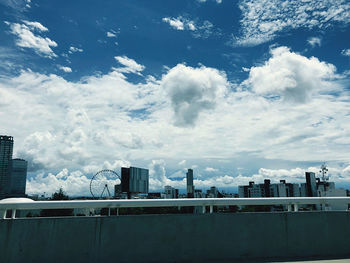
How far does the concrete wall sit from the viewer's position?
6.02 m

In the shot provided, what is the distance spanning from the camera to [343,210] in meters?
7.35

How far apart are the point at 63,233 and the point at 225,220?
3337mm

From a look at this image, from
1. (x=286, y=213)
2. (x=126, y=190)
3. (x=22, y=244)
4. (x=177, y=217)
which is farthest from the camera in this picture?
(x=126, y=190)

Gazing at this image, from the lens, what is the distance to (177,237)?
642 cm

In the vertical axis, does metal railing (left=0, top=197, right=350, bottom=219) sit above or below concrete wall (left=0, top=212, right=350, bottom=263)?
above

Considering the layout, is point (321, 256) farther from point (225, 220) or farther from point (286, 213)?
point (225, 220)

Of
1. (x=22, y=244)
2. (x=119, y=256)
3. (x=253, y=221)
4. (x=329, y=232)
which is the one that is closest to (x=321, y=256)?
(x=329, y=232)

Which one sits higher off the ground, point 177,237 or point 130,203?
point 130,203

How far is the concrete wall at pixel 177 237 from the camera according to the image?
602 centimetres

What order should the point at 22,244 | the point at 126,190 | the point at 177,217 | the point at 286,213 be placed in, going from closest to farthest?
the point at 22,244
the point at 177,217
the point at 286,213
the point at 126,190

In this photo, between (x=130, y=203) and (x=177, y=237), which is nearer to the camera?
(x=130, y=203)

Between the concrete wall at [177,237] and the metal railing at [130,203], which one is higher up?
the metal railing at [130,203]

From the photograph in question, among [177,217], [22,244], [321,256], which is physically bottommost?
[321,256]

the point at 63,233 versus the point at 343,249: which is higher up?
the point at 63,233
